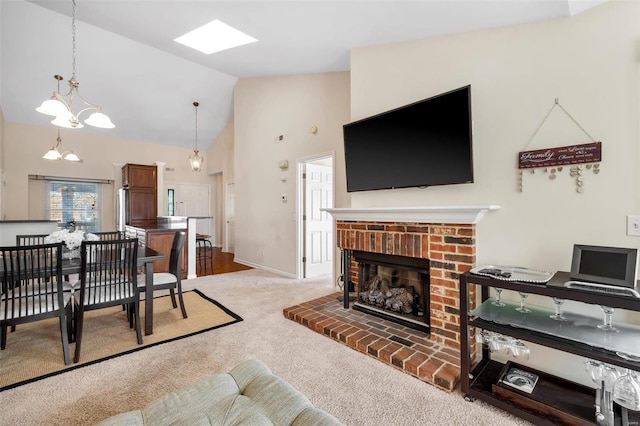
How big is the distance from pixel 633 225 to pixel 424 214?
118 centimetres

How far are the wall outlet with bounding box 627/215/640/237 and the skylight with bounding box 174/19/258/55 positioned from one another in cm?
372

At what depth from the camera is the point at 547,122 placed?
1.94m

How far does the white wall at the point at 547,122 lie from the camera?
1.69 meters

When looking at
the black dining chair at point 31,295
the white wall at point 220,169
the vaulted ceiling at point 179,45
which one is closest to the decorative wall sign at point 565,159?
the vaulted ceiling at point 179,45

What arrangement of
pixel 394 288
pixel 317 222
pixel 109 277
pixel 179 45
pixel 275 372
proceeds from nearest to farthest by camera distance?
pixel 275 372, pixel 109 277, pixel 394 288, pixel 179 45, pixel 317 222

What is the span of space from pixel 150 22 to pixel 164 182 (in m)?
4.94

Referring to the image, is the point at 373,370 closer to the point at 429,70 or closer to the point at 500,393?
the point at 500,393

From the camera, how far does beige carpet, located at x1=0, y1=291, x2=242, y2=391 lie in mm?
2115

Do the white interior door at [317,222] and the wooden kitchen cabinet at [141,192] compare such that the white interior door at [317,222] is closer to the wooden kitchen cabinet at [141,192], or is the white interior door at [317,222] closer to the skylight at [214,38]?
the skylight at [214,38]

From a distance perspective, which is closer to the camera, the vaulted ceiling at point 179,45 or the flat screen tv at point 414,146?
the flat screen tv at point 414,146

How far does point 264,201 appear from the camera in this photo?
17.5 feet

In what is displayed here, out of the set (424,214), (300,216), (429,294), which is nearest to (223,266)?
(300,216)

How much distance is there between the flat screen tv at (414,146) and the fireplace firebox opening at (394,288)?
73cm

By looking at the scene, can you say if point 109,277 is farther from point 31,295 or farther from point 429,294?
point 429,294
